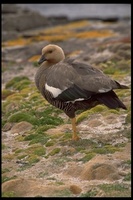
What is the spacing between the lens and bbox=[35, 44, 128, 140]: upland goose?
15299mm

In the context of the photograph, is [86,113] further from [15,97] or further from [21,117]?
[15,97]

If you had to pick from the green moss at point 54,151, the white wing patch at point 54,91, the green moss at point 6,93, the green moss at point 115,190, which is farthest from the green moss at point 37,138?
the green moss at point 6,93

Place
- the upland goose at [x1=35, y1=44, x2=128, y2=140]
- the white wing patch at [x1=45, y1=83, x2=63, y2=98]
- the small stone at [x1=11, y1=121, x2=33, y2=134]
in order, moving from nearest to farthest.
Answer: the upland goose at [x1=35, y1=44, x2=128, y2=140] → the white wing patch at [x1=45, y1=83, x2=63, y2=98] → the small stone at [x1=11, y1=121, x2=33, y2=134]

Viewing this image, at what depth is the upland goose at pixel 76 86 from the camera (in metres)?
15.3

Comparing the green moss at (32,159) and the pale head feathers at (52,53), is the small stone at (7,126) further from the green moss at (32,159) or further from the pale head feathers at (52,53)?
the green moss at (32,159)

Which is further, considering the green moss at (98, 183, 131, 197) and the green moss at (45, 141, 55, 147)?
the green moss at (45, 141, 55, 147)

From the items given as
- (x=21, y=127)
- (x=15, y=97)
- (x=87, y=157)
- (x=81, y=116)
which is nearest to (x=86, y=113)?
(x=81, y=116)

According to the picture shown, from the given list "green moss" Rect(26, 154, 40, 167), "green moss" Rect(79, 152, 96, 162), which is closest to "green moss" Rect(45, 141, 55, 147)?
"green moss" Rect(26, 154, 40, 167)

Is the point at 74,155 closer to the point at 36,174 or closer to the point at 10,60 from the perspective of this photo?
the point at 36,174

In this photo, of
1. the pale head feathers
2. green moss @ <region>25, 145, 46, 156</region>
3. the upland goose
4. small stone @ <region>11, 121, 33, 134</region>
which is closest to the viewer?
the upland goose

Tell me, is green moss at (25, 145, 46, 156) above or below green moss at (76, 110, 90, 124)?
above

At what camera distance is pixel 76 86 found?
15586 mm

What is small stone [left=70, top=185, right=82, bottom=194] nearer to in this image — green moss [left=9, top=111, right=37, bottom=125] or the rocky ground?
the rocky ground

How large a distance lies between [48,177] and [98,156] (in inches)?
73.3
